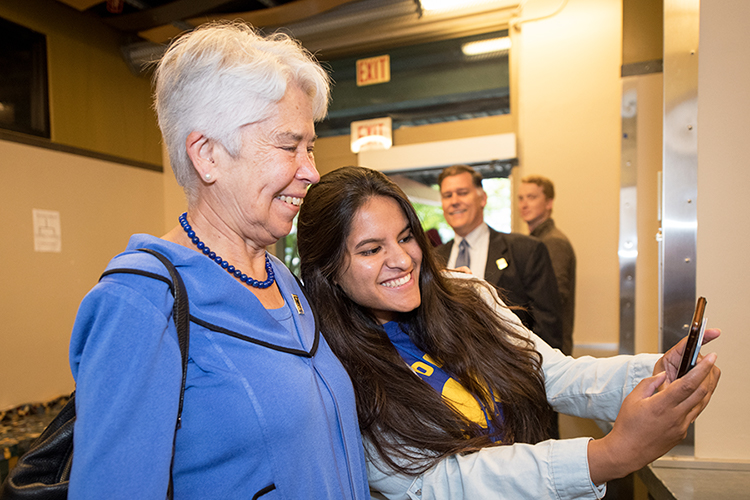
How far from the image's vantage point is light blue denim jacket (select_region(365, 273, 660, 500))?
1036 mm

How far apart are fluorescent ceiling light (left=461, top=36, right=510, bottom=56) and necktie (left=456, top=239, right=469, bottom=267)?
7.02 ft

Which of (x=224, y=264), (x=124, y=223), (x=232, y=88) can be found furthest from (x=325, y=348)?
(x=124, y=223)

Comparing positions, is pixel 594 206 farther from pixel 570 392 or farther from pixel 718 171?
pixel 570 392

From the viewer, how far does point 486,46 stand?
4.48 meters

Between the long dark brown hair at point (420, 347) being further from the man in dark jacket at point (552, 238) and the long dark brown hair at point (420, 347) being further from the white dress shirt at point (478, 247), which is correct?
the man in dark jacket at point (552, 238)

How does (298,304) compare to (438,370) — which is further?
(438,370)

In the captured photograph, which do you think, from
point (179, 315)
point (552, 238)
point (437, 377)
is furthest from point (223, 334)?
point (552, 238)

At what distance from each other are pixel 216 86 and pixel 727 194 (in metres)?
1.64

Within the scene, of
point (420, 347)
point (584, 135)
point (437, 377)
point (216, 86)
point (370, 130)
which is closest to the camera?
point (216, 86)

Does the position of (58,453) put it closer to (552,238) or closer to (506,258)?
(506,258)

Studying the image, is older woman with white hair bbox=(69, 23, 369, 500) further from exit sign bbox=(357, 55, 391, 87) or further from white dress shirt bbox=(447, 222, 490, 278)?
exit sign bbox=(357, 55, 391, 87)

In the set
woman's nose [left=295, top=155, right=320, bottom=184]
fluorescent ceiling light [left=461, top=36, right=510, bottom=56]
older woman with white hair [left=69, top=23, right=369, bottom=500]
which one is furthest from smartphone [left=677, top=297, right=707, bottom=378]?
fluorescent ceiling light [left=461, top=36, right=510, bottom=56]

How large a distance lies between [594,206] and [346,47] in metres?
2.74

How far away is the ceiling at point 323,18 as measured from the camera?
12.8 ft
